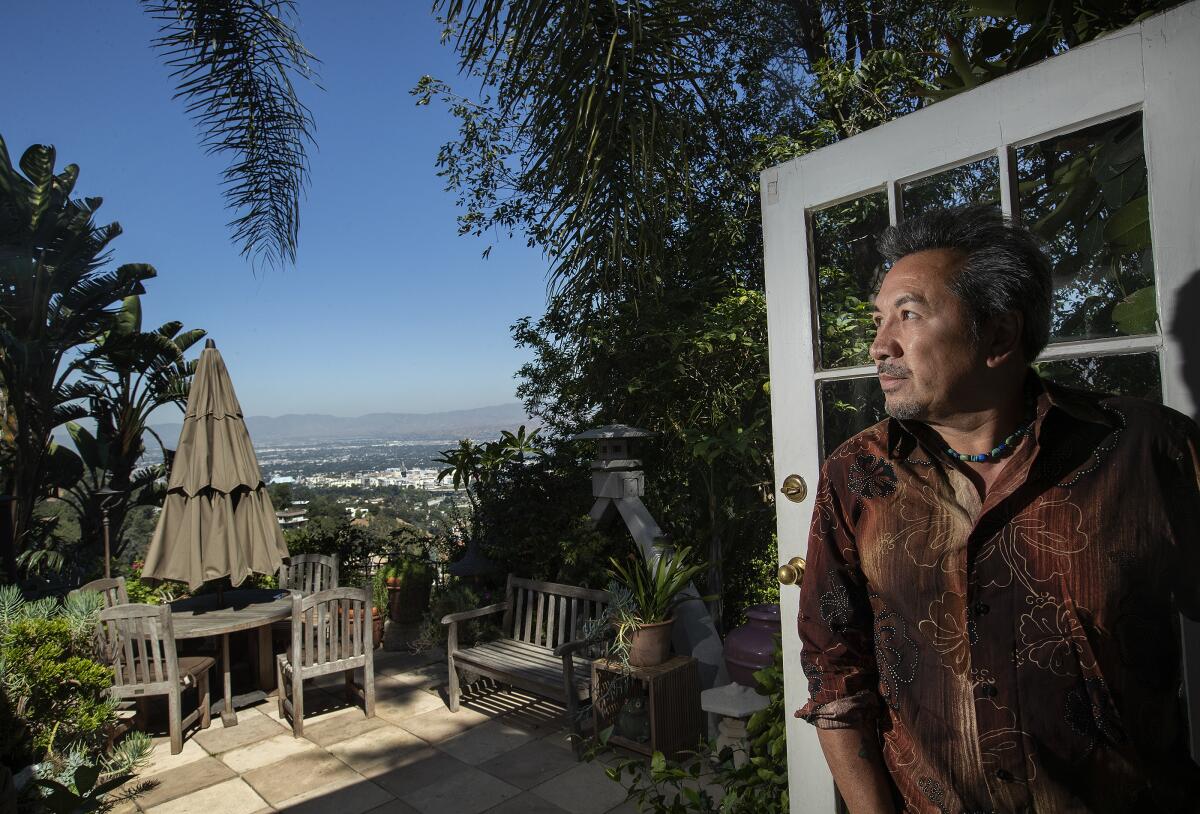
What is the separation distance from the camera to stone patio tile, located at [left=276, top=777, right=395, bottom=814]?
329 cm

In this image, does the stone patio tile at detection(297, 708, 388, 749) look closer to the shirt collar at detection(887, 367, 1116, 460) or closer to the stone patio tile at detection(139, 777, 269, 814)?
the stone patio tile at detection(139, 777, 269, 814)

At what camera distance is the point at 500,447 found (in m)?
6.02

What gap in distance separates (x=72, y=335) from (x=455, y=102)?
5.75 m

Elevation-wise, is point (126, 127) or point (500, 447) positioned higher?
point (126, 127)

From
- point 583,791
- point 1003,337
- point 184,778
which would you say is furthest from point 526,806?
point 1003,337

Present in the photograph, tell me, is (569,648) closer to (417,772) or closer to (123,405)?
(417,772)

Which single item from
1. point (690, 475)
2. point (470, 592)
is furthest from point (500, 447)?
point (690, 475)

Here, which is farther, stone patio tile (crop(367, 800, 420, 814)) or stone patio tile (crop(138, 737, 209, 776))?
stone patio tile (crop(138, 737, 209, 776))

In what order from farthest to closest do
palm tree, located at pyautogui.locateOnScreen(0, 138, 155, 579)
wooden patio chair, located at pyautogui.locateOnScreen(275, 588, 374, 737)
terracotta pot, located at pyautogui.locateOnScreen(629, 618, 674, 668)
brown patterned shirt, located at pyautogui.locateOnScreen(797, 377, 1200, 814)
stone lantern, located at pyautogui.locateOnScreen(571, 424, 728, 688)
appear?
palm tree, located at pyautogui.locateOnScreen(0, 138, 155, 579), stone lantern, located at pyautogui.locateOnScreen(571, 424, 728, 688), wooden patio chair, located at pyautogui.locateOnScreen(275, 588, 374, 737), terracotta pot, located at pyautogui.locateOnScreen(629, 618, 674, 668), brown patterned shirt, located at pyautogui.locateOnScreen(797, 377, 1200, 814)

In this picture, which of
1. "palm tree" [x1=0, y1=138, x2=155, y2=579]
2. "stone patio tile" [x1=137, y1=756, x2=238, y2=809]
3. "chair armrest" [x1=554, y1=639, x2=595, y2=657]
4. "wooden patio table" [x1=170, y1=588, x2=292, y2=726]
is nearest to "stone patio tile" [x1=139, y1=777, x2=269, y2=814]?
"stone patio tile" [x1=137, y1=756, x2=238, y2=809]

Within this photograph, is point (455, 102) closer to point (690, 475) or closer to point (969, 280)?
point (690, 475)

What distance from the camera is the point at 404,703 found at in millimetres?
4664

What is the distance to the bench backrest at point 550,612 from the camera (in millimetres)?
4371

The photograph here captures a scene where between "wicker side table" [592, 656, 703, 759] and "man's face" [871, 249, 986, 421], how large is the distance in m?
2.85
